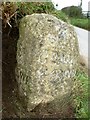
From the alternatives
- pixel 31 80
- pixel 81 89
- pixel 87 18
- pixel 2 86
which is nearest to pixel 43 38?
pixel 31 80

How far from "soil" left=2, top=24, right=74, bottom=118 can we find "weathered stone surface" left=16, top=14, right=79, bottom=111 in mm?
161

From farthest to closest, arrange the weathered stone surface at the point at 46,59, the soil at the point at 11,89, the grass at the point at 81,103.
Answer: the grass at the point at 81,103 < the soil at the point at 11,89 < the weathered stone surface at the point at 46,59

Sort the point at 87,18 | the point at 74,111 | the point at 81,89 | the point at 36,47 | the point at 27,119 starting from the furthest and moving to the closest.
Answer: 1. the point at 87,18
2. the point at 81,89
3. the point at 74,111
4. the point at 27,119
5. the point at 36,47

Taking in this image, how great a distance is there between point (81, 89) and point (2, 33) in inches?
47.3

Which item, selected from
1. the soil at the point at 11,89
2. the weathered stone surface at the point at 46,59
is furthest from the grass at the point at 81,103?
the weathered stone surface at the point at 46,59

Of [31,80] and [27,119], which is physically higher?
[31,80]

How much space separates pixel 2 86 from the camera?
4160 millimetres

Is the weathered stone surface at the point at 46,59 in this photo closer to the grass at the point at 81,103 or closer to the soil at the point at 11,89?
the soil at the point at 11,89

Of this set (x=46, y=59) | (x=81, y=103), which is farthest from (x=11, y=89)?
(x=81, y=103)

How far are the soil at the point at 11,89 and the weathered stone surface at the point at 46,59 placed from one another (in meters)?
0.16

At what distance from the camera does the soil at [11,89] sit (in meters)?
4.04

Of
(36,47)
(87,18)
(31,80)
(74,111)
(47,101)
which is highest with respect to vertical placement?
(36,47)

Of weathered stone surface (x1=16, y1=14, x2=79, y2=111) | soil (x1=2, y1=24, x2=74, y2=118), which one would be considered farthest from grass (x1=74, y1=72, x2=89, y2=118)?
weathered stone surface (x1=16, y1=14, x2=79, y2=111)

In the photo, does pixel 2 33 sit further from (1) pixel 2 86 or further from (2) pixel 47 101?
(2) pixel 47 101
